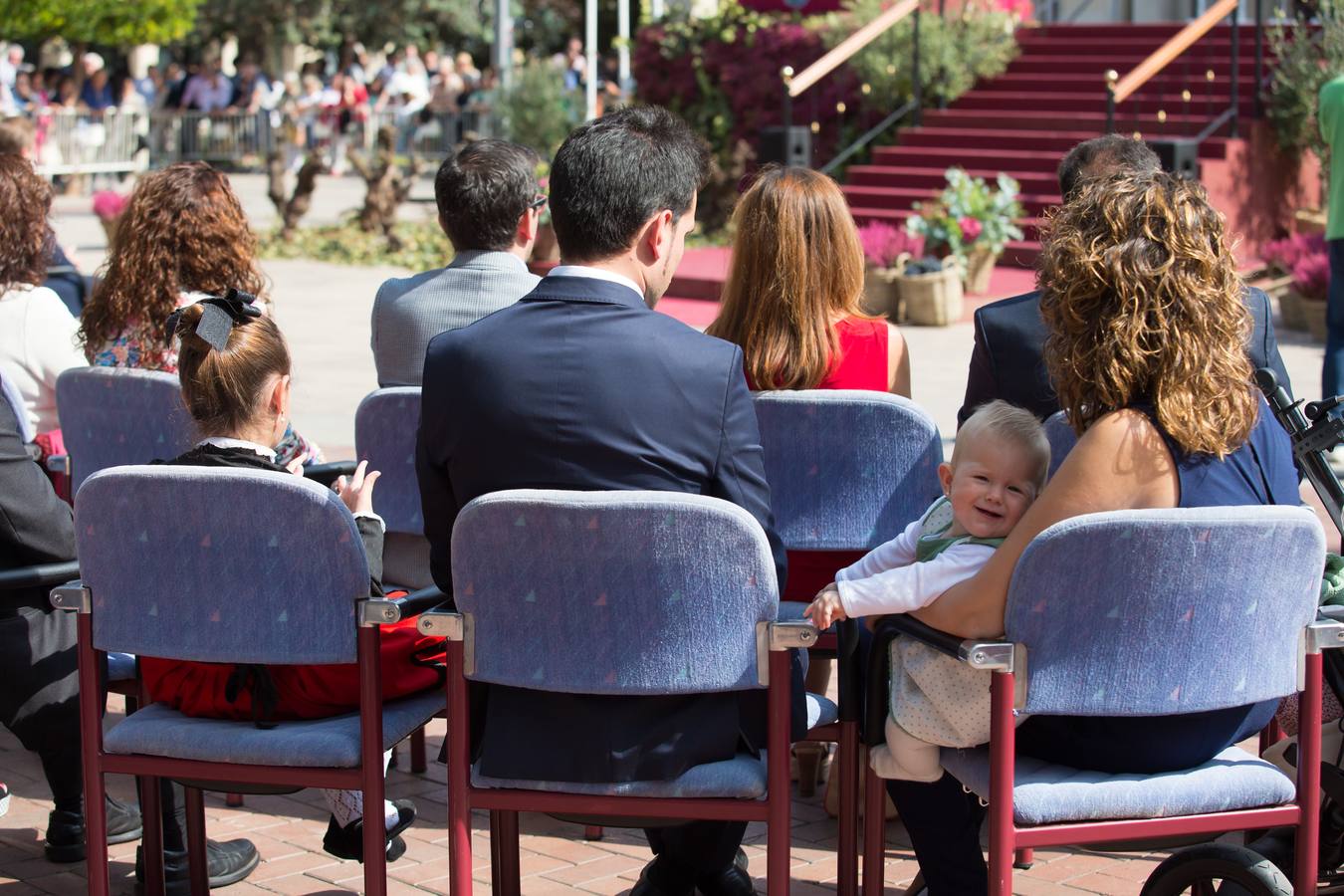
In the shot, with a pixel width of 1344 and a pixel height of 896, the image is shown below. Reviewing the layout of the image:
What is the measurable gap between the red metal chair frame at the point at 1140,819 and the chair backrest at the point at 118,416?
204 centimetres

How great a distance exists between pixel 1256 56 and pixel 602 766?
12554mm

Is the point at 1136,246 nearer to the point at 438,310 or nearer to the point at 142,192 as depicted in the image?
the point at 438,310

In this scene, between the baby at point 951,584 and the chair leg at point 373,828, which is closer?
the baby at point 951,584

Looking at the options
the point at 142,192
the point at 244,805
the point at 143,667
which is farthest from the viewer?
the point at 142,192

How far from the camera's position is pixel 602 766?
2688 millimetres

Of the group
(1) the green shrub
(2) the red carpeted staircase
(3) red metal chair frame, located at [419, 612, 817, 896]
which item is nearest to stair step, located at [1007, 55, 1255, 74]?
(2) the red carpeted staircase

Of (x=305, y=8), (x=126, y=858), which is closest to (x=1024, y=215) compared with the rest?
(x=126, y=858)

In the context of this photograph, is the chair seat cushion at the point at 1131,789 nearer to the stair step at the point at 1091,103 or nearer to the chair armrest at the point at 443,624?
the chair armrest at the point at 443,624

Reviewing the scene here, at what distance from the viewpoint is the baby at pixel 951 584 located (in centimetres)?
273

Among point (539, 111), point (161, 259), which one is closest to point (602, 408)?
point (161, 259)

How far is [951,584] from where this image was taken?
2.73 meters

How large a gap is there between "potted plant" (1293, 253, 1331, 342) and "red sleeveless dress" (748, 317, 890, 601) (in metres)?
7.55

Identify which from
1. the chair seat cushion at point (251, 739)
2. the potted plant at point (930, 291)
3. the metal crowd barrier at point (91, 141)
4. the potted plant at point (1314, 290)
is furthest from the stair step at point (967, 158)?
the metal crowd barrier at point (91, 141)

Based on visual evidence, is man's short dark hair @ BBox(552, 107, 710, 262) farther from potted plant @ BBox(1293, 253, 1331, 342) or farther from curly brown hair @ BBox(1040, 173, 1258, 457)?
potted plant @ BBox(1293, 253, 1331, 342)
